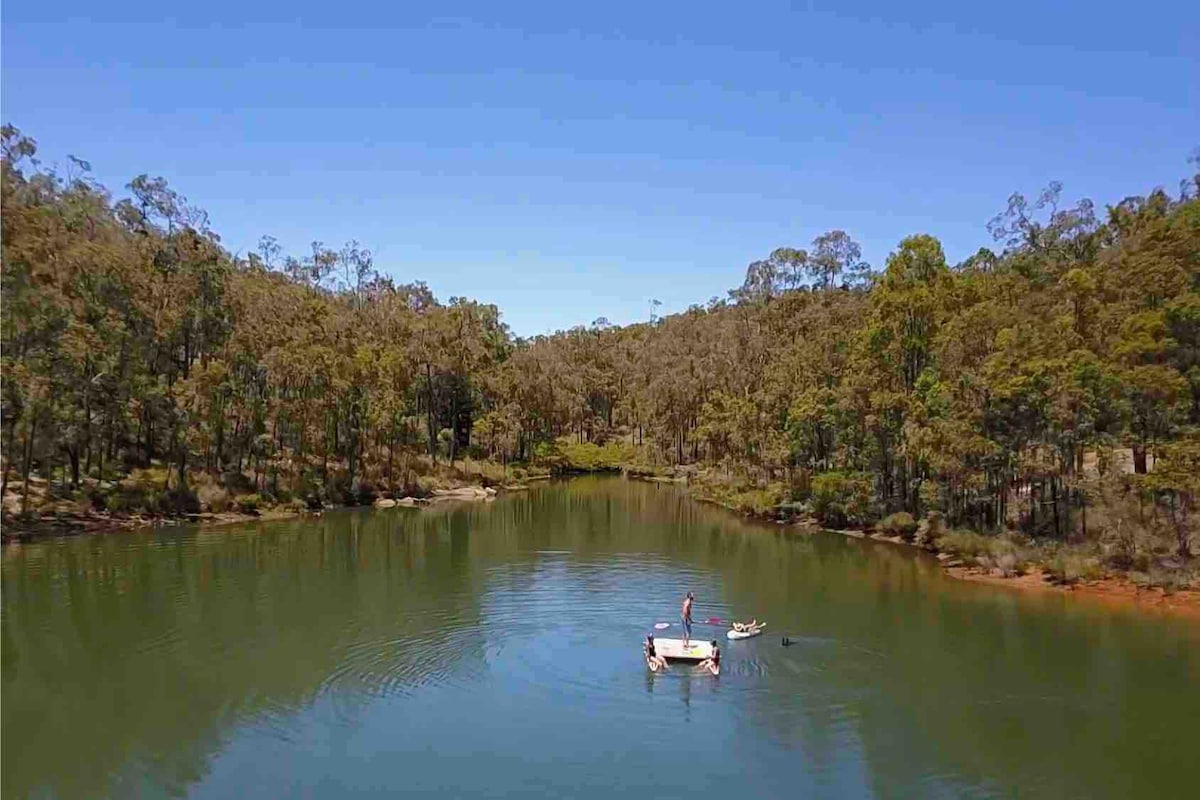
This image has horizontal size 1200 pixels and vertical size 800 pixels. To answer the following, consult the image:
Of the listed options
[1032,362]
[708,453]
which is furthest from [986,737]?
[708,453]

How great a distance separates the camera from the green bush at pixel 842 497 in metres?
59.9

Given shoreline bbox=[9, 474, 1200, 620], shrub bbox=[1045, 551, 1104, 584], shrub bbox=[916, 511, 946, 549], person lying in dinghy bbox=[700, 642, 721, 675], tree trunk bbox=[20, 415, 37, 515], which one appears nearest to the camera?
person lying in dinghy bbox=[700, 642, 721, 675]

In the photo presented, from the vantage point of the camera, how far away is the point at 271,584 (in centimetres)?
3991

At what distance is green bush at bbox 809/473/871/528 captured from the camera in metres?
59.9

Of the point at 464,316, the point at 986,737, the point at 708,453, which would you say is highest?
the point at 464,316

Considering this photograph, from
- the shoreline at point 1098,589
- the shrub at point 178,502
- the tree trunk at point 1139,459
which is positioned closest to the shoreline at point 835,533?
the shoreline at point 1098,589

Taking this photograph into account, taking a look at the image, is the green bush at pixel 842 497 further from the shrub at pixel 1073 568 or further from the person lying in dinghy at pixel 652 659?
the person lying in dinghy at pixel 652 659

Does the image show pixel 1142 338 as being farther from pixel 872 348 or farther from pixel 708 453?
pixel 708 453

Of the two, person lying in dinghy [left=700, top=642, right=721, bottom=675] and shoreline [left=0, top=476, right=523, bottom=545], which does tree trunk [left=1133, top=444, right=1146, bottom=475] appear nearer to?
person lying in dinghy [left=700, top=642, right=721, bottom=675]

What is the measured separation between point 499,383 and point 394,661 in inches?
2994

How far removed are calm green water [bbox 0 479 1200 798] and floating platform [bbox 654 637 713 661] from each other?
85 cm

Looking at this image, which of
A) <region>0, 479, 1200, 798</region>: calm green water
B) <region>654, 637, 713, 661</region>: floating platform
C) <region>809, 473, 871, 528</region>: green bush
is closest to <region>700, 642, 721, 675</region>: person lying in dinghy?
<region>654, 637, 713, 661</region>: floating platform

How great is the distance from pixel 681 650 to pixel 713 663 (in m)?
1.02

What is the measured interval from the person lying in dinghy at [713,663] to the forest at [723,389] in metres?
23.2
